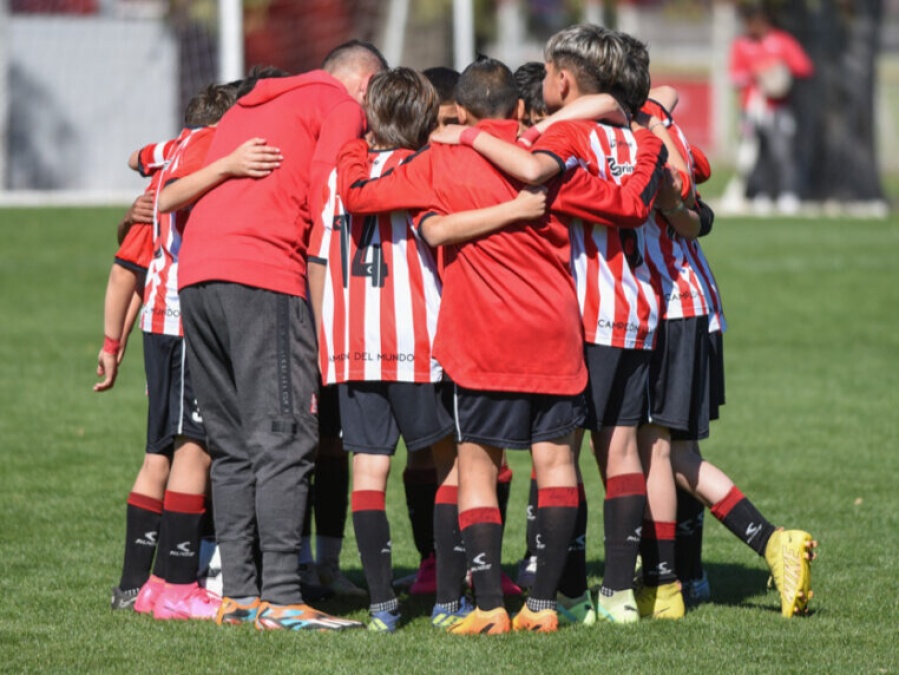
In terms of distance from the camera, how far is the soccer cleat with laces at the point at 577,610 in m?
5.35

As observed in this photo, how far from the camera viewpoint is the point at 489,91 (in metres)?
5.17

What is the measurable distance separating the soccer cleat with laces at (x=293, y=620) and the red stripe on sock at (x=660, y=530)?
3.56 ft

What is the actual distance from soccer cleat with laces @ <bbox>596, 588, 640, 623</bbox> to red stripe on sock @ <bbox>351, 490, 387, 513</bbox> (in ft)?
2.72

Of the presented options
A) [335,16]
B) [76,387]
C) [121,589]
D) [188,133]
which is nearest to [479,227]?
[188,133]

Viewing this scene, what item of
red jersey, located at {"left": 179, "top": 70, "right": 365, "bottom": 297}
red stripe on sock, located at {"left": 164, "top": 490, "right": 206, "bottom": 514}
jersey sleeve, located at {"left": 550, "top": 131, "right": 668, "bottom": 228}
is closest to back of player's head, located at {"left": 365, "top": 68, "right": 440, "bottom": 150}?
red jersey, located at {"left": 179, "top": 70, "right": 365, "bottom": 297}

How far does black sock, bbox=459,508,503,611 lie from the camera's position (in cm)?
511

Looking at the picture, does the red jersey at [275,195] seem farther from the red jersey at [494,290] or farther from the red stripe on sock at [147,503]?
the red stripe on sock at [147,503]

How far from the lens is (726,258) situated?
57.4ft

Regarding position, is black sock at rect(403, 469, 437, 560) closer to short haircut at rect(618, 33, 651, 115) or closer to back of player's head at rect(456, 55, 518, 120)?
back of player's head at rect(456, 55, 518, 120)

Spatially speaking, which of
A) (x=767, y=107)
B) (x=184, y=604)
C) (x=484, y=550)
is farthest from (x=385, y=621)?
(x=767, y=107)

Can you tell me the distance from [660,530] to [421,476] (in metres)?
0.90

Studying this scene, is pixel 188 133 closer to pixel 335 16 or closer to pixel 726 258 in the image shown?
pixel 726 258

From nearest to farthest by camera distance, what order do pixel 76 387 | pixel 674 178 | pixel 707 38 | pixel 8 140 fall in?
1. pixel 674 178
2. pixel 76 387
3. pixel 8 140
4. pixel 707 38

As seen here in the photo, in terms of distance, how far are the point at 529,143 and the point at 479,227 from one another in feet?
1.16
